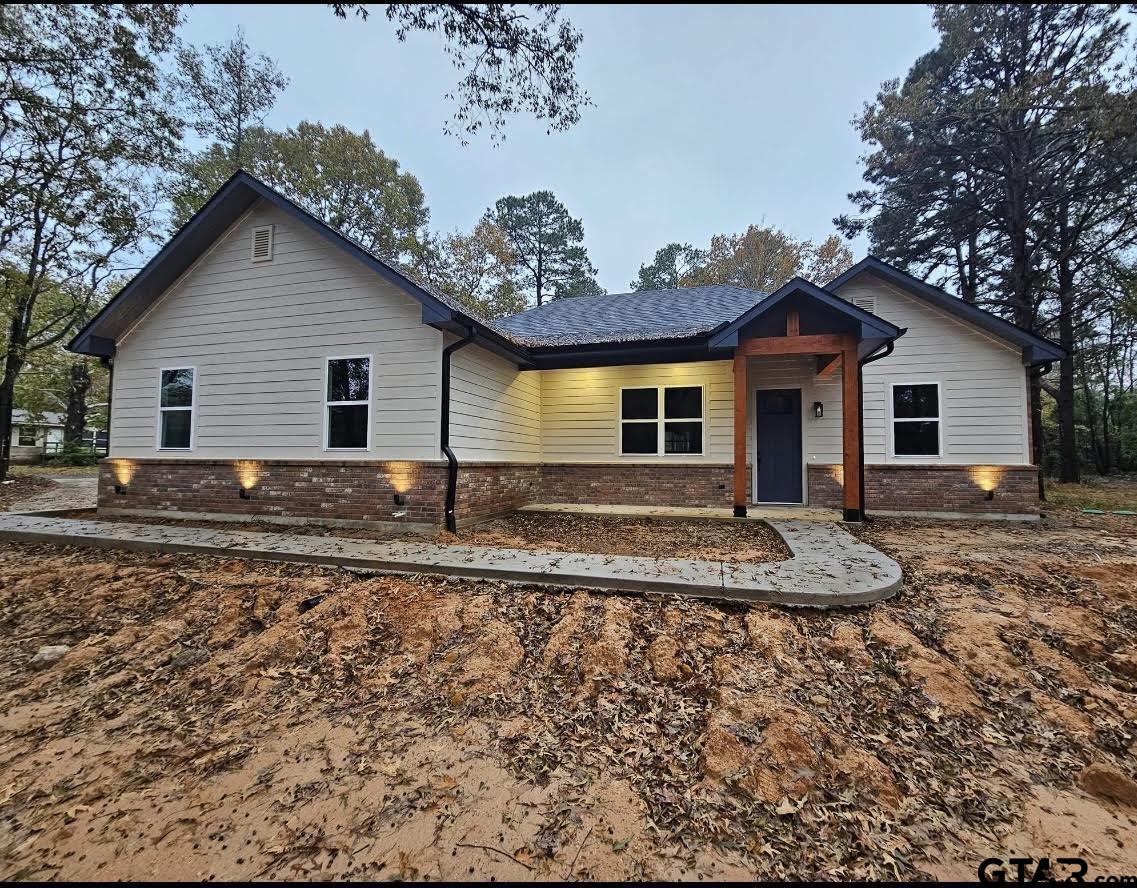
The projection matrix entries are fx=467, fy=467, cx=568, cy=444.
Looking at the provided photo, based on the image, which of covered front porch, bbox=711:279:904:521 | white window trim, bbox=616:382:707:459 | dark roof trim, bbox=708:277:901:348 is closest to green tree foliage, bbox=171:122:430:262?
white window trim, bbox=616:382:707:459

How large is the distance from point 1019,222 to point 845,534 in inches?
439

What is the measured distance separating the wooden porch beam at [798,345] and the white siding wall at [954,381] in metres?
2.37

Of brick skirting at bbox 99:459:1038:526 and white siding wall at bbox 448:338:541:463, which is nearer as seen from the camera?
brick skirting at bbox 99:459:1038:526

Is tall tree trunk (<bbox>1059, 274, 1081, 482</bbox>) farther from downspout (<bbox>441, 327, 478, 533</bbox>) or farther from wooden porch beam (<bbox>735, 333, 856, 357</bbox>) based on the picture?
downspout (<bbox>441, 327, 478, 533</bbox>)

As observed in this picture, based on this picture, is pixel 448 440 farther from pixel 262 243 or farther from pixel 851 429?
pixel 851 429

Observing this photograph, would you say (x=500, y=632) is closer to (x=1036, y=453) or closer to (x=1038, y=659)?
(x=1038, y=659)

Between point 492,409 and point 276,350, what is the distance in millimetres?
3588

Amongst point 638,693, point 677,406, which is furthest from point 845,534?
point 638,693

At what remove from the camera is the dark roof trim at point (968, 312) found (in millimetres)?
7914

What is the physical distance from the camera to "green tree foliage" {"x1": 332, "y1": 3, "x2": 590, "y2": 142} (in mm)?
5129

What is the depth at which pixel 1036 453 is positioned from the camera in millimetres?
10852

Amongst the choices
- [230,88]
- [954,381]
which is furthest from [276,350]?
[230,88]

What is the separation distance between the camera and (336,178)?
63.4 feet

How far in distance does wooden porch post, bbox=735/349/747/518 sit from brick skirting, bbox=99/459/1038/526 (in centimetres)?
115
